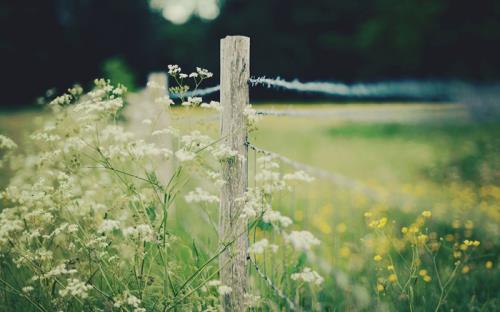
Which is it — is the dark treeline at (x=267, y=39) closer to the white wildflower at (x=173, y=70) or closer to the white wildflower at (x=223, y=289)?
the white wildflower at (x=173, y=70)

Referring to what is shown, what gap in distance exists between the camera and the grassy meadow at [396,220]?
2.43 m

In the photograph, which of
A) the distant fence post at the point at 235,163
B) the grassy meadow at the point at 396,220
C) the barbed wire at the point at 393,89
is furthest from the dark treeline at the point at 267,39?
the distant fence post at the point at 235,163

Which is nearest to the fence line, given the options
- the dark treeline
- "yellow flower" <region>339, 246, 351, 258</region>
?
"yellow flower" <region>339, 246, 351, 258</region>

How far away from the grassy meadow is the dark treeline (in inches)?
682

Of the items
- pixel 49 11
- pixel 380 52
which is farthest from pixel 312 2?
pixel 49 11

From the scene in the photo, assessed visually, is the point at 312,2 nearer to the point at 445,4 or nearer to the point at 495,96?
the point at 445,4

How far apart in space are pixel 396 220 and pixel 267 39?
3197 centimetres

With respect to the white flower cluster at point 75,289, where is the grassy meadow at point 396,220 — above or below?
below

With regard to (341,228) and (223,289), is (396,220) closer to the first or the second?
(341,228)

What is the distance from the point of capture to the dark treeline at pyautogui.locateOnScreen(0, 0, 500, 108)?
26797mm

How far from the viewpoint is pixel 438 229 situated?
4.30m

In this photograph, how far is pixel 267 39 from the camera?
116 feet

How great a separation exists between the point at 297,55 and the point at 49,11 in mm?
17876

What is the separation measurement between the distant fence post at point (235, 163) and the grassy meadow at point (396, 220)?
0.12 m
